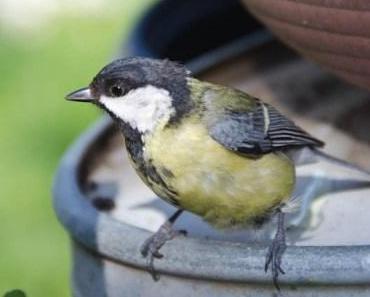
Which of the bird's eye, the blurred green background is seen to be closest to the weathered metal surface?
the bird's eye

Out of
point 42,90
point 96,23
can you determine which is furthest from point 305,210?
point 96,23

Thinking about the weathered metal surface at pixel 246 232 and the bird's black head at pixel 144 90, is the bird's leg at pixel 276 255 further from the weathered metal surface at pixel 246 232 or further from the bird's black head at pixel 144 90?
the bird's black head at pixel 144 90

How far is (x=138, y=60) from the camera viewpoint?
3.11 metres

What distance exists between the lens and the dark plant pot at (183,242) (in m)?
2.80

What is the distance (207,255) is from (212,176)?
232mm

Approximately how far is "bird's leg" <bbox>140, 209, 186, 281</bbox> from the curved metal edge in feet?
0.06

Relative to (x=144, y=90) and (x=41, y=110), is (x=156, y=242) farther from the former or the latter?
(x=41, y=110)

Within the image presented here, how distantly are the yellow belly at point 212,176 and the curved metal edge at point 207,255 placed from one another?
126 millimetres

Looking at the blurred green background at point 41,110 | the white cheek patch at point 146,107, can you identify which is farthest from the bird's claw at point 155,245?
the blurred green background at point 41,110

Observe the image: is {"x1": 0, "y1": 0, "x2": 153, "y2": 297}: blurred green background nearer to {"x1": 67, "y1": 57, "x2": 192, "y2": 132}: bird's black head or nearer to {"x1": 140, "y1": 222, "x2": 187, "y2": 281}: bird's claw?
{"x1": 67, "y1": 57, "x2": 192, "y2": 132}: bird's black head

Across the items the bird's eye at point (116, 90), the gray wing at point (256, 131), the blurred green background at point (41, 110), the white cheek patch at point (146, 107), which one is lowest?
the blurred green background at point (41, 110)

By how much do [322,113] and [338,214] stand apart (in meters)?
0.62

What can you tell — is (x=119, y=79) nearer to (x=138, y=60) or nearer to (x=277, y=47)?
(x=138, y=60)

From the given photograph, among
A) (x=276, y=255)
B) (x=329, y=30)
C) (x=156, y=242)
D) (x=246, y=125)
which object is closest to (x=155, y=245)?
(x=156, y=242)
